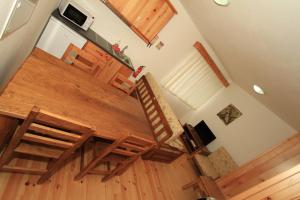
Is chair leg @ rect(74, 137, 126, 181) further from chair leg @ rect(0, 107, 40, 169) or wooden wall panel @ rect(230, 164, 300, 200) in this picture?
wooden wall panel @ rect(230, 164, 300, 200)

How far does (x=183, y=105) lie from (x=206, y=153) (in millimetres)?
1353

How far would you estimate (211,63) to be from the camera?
4180 mm

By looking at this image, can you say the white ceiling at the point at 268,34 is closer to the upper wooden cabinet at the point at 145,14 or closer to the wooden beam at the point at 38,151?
the upper wooden cabinet at the point at 145,14

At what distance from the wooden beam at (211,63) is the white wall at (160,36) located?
0.16 m

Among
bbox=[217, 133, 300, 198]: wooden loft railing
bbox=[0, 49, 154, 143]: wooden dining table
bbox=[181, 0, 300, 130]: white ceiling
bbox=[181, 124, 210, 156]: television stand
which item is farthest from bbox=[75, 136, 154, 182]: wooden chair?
bbox=[181, 124, 210, 156]: television stand

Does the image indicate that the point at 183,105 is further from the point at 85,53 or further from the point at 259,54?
the point at 85,53

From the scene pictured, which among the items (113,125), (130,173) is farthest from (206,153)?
(113,125)

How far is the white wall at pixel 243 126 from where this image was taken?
369 cm

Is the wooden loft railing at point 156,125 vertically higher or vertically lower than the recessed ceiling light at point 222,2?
lower

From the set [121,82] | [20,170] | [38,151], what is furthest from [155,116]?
[20,170]

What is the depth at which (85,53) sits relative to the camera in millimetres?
2209

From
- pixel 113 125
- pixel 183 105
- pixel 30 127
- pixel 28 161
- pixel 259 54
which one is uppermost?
pixel 183 105


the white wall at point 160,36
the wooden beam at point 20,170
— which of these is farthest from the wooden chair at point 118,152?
the white wall at point 160,36

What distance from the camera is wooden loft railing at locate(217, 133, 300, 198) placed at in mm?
2111
